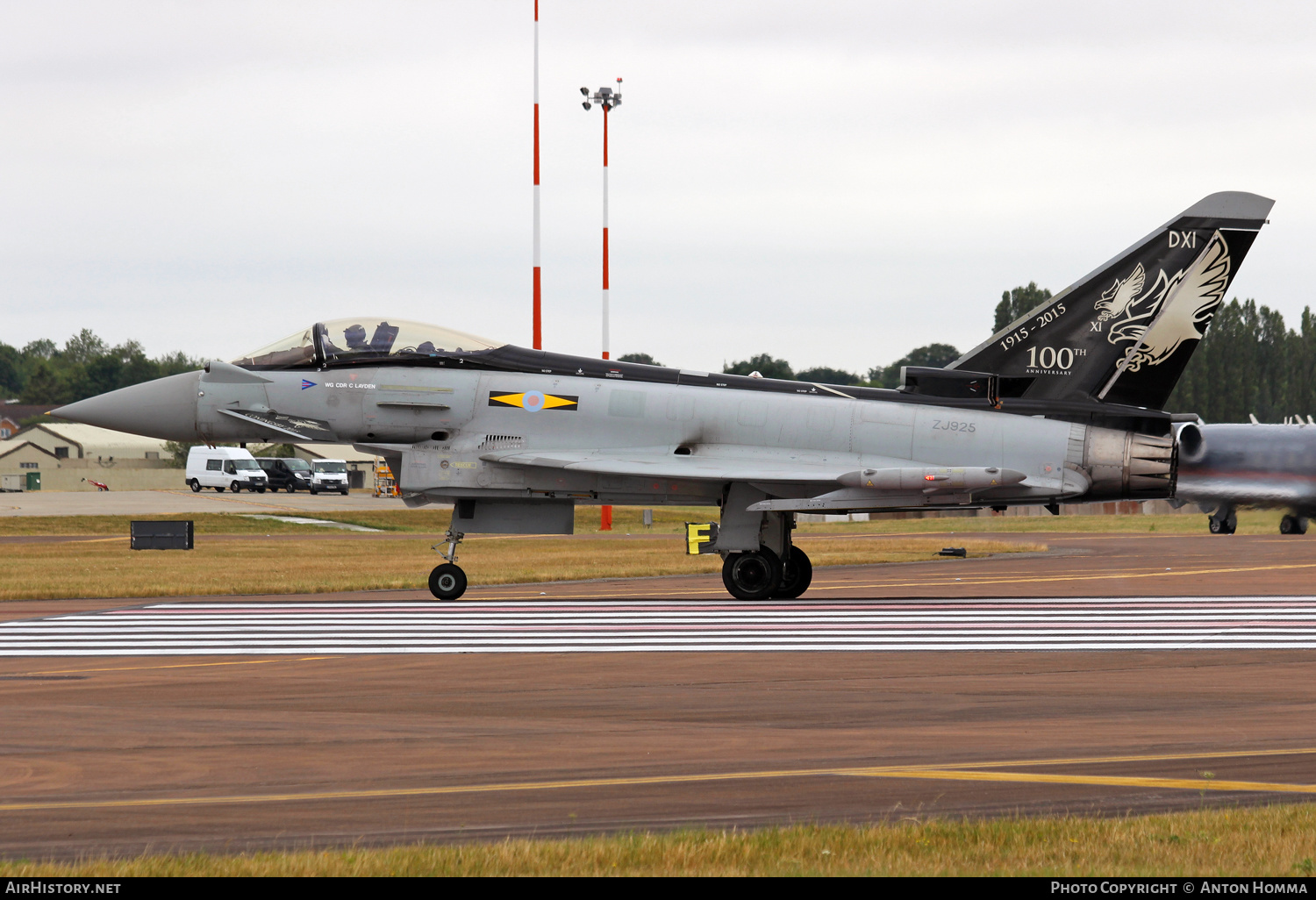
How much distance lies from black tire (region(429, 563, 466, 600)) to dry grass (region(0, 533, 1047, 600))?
373 cm

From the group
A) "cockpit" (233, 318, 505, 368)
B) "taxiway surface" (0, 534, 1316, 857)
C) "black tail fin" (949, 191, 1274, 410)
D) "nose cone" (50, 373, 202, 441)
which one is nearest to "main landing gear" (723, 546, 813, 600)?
"taxiway surface" (0, 534, 1316, 857)

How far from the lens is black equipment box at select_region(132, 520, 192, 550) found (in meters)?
34.7

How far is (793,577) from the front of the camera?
1844 cm

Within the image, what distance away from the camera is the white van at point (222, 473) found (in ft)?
260

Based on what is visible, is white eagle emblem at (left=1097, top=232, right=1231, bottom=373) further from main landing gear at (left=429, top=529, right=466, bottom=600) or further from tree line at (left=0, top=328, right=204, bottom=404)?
tree line at (left=0, top=328, right=204, bottom=404)

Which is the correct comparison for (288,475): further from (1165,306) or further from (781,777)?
(781,777)

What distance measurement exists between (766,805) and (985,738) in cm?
220

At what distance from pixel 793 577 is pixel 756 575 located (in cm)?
64

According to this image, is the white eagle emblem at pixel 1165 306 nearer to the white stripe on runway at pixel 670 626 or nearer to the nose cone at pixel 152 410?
the white stripe on runway at pixel 670 626

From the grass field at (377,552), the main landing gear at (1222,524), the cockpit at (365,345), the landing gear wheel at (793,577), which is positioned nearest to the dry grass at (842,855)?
the landing gear wheel at (793,577)

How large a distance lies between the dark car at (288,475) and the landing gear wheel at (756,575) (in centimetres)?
6824
